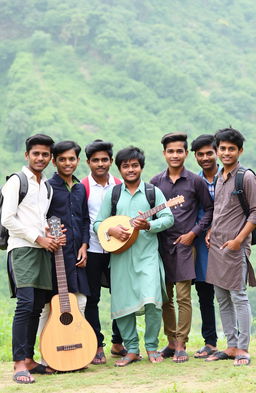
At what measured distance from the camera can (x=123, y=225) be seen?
576 cm

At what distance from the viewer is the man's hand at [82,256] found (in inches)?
229

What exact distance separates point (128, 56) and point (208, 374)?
78.6m

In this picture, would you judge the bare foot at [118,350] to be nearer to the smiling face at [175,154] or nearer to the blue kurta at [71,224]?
the blue kurta at [71,224]

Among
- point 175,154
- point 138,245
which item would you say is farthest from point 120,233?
point 175,154

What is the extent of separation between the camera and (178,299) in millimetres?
5891

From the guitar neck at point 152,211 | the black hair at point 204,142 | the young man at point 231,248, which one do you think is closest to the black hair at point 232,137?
the young man at point 231,248

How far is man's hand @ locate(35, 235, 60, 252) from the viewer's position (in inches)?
212

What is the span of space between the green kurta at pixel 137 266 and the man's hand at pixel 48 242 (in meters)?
0.51

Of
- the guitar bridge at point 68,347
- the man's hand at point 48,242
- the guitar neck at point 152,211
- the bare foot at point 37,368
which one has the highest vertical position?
the guitar neck at point 152,211

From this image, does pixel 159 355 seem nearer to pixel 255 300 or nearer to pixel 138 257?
pixel 138 257

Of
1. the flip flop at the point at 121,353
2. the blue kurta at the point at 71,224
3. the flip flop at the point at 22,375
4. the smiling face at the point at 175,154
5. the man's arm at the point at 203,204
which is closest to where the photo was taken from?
the flip flop at the point at 22,375

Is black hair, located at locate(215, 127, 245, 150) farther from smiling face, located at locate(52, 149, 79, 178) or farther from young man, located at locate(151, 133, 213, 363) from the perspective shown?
smiling face, located at locate(52, 149, 79, 178)

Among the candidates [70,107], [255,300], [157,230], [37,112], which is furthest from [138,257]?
[70,107]

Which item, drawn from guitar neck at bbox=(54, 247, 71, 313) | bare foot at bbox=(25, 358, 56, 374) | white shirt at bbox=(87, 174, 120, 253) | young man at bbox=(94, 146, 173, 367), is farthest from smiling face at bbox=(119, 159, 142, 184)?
bare foot at bbox=(25, 358, 56, 374)
